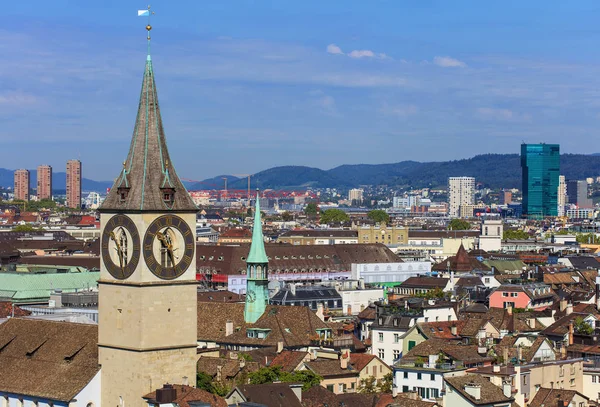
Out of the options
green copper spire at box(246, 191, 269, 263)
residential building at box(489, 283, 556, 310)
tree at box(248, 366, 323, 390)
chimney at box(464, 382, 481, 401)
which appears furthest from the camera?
residential building at box(489, 283, 556, 310)

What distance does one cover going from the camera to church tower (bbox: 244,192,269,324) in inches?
3814

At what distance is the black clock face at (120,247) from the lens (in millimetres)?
59281

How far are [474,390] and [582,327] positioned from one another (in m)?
29.7

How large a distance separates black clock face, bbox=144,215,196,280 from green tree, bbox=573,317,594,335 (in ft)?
121

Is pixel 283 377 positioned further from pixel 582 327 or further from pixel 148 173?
pixel 582 327

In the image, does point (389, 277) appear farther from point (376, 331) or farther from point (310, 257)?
point (376, 331)

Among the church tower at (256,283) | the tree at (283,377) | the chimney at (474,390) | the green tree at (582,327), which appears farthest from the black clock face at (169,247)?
the green tree at (582,327)

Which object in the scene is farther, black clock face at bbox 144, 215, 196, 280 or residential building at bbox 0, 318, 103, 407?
A: residential building at bbox 0, 318, 103, 407

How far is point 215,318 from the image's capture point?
3816 inches

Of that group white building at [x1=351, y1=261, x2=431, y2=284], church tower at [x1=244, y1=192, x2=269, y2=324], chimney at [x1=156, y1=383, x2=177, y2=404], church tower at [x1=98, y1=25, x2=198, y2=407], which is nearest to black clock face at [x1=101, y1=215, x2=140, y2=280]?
church tower at [x1=98, y1=25, x2=198, y2=407]

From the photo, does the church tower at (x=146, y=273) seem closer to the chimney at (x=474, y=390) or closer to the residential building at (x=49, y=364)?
the residential building at (x=49, y=364)

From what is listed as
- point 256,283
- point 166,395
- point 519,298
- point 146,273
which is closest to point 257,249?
point 256,283

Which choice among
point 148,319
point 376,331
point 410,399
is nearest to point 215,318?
point 376,331

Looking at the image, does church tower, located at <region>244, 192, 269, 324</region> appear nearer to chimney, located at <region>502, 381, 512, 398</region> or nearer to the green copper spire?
the green copper spire
